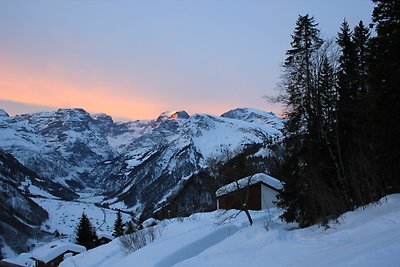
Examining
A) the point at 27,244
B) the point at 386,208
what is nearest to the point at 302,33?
the point at 386,208

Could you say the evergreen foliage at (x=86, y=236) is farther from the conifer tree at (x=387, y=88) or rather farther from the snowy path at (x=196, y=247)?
the conifer tree at (x=387, y=88)

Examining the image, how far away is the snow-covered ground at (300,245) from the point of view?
344 inches

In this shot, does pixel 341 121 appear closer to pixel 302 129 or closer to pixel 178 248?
pixel 302 129

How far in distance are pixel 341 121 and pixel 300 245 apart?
9.77 metres

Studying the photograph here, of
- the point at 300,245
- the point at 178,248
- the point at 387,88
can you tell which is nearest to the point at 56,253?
the point at 178,248

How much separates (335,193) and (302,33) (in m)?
8.90

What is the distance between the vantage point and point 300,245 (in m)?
12.7

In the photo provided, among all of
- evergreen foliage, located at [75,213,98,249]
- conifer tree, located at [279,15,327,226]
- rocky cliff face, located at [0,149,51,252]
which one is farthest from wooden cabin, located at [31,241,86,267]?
rocky cliff face, located at [0,149,51,252]

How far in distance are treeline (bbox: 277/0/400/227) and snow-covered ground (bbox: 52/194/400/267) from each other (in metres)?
1.85

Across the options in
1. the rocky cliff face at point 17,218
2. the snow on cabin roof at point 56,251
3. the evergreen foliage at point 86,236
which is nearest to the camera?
the snow on cabin roof at point 56,251

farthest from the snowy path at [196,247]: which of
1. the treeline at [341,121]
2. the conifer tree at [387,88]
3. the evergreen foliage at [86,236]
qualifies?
the evergreen foliage at [86,236]

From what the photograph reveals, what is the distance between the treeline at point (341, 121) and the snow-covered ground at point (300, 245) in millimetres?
1848

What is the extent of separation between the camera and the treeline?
15719mm

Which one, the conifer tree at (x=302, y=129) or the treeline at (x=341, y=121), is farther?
the conifer tree at (x=302, y=129)
